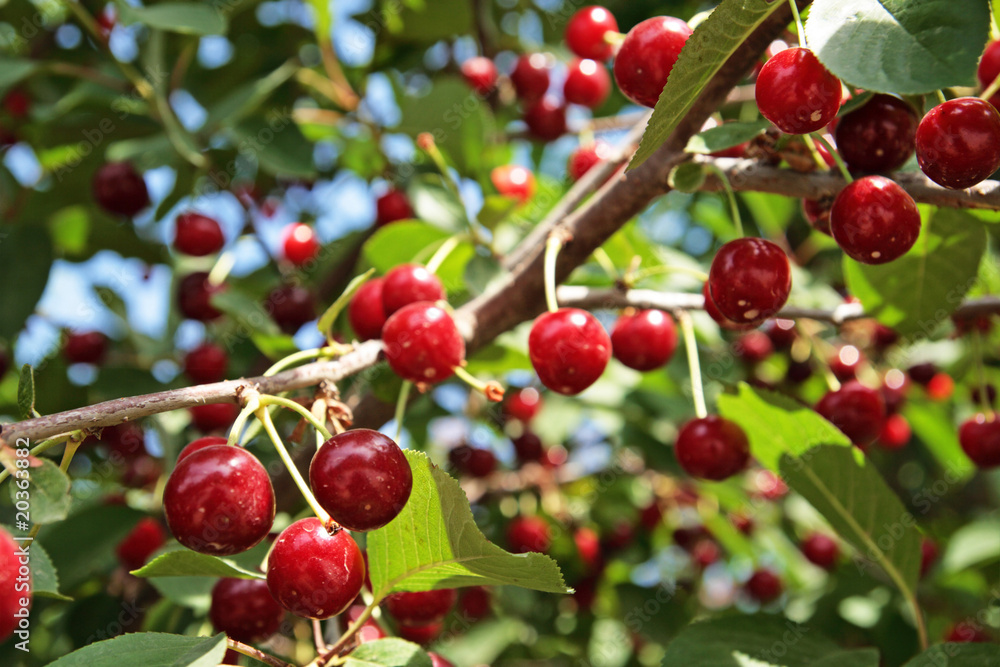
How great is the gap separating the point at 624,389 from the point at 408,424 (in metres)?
0.83

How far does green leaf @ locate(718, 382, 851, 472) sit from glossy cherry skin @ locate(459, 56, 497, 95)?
1.78 m

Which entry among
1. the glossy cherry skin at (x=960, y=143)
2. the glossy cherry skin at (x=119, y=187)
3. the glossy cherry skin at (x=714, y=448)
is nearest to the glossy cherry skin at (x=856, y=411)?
the glossy cherry skin at (x=714, y=448)

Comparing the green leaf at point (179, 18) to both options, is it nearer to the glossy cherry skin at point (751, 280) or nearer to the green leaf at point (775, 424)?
the glossy cherry skin at point (751, 280)

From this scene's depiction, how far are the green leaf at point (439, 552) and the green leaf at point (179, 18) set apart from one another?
153 cm

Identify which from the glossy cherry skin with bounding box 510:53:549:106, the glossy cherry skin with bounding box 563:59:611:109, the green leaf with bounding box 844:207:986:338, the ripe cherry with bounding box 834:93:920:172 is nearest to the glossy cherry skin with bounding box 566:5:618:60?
the glossy cherry skin with bounding box 563:59:611:109

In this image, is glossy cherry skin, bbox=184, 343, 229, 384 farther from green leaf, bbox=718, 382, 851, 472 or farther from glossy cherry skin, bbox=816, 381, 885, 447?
glossy cherry skin, bbox=816, 381, 885, 447

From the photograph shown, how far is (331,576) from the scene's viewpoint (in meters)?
1.10

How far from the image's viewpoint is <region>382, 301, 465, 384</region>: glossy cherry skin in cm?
137

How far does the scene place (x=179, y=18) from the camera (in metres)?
2.16

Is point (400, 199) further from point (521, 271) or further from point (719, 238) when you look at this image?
point (719, 238)

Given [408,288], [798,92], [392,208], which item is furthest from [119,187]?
[798,92]

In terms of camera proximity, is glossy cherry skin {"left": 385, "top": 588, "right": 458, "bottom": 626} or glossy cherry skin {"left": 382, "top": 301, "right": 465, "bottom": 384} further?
A: glossy cherry skin {"left": 385, "top": 588, "right": 458, "bottom": 626}

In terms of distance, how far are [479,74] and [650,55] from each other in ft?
5.88

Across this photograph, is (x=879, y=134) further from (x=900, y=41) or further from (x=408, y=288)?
(x=408, y=288)
